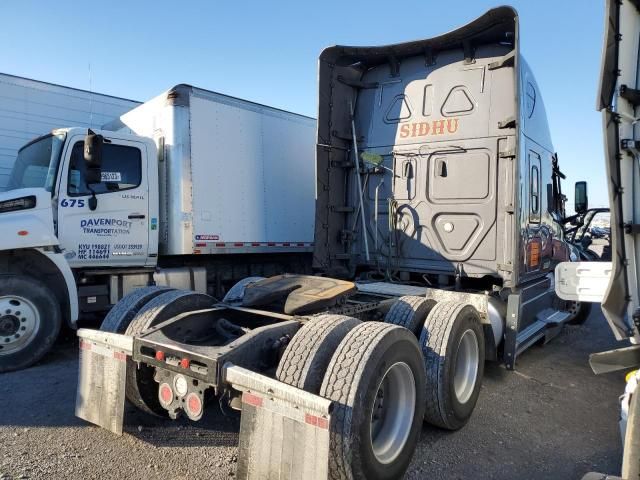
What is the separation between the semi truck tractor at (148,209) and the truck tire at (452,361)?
3.92 m

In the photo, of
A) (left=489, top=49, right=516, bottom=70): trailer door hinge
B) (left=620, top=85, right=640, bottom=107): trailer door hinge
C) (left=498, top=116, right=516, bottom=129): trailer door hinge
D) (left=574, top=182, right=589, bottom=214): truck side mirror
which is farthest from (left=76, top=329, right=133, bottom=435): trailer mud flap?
(left=574, top=182, right=589, bottom=214): truck side mirror

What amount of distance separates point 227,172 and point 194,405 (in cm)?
458

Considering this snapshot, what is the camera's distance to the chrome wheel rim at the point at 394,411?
10.3 feet

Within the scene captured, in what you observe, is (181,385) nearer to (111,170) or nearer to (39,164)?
(111,170)

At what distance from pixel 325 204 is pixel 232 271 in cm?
237

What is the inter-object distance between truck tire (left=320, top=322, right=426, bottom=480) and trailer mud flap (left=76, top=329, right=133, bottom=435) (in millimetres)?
1531

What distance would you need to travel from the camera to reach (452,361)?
3.85 metres

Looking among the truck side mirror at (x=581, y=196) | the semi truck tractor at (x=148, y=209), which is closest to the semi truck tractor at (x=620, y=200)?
the truck side mirror at (x=581, y=196)

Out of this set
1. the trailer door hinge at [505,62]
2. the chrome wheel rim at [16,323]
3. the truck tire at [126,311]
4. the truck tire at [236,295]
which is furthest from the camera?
the chrome wheel rim at [16,323]

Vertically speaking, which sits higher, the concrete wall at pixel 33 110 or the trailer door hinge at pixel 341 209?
the concrete wall at pixel 33 110

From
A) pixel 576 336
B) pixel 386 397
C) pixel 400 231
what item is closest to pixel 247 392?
pixel 386 397

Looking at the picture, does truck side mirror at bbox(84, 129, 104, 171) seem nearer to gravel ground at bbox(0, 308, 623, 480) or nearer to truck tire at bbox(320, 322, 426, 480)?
gravel ground at bbox(0, 308, 623, 480)

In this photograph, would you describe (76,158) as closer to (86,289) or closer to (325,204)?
(86,289)

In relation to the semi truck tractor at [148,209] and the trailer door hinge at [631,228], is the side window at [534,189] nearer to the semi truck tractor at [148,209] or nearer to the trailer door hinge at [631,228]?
the trailer door hinge at [631,228]
